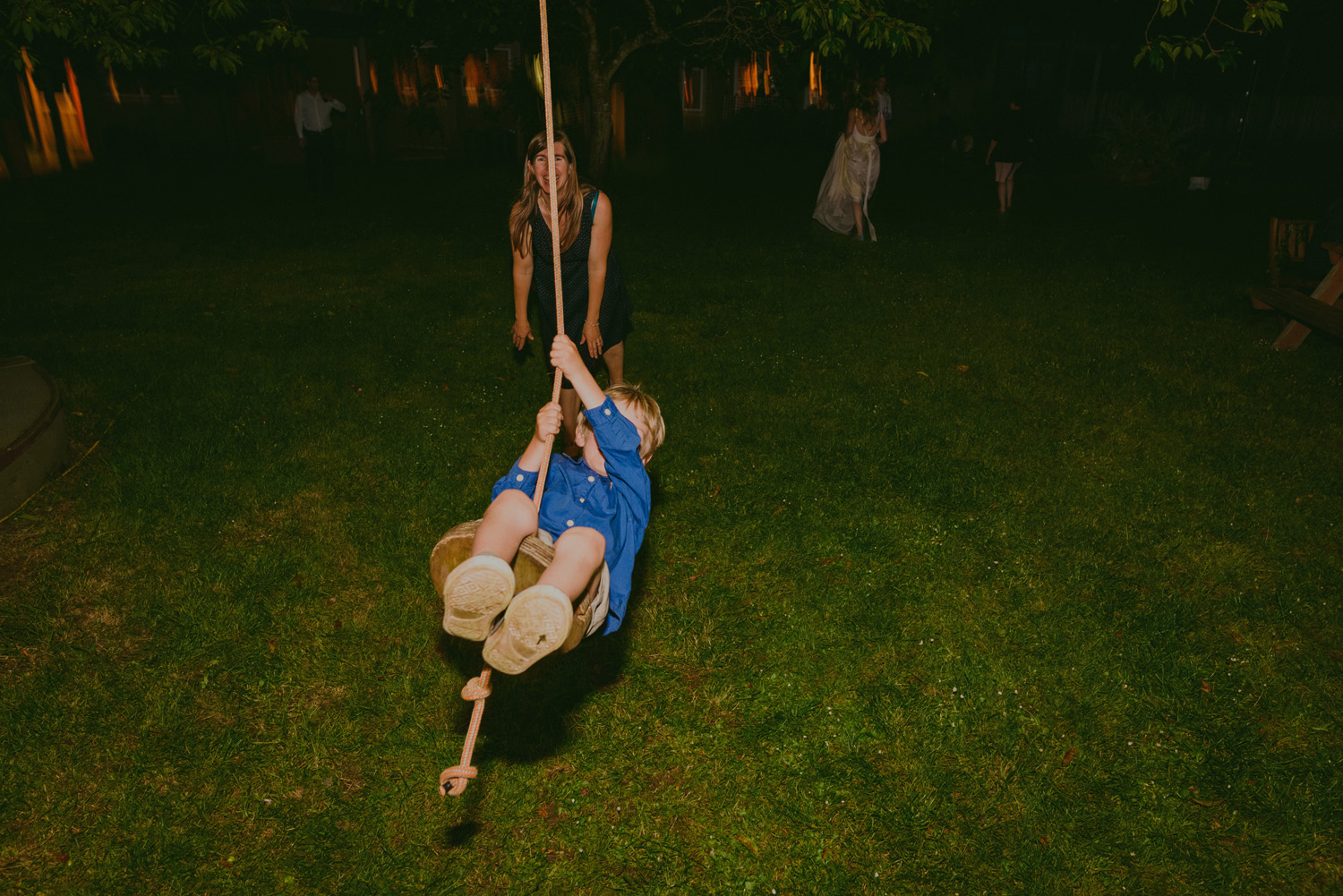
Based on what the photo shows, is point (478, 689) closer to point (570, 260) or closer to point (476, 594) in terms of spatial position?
point (476, 594)

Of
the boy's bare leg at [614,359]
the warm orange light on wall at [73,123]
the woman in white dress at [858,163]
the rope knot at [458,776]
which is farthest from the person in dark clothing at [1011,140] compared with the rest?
the warm orange light on wall at [73,123]

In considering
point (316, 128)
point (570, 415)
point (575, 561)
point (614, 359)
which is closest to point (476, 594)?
point (575, 561)

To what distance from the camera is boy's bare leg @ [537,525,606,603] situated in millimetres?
2805

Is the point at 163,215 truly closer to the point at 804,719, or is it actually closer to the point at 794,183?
the point at 794,183

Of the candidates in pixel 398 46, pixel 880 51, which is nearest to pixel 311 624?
pixel 398 46

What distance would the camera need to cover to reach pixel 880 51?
1839 centimetres

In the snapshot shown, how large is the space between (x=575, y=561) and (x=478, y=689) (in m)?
0.53

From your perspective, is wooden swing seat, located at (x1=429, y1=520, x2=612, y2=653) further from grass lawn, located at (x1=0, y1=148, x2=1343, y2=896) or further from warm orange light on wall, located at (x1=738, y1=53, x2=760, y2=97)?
warm orange light on wall, located at (x1=738, y1=53, x2=760, y2=97)

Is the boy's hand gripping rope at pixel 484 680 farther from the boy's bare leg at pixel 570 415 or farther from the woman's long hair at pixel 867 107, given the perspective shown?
the woman's long hair at pixel 867 107

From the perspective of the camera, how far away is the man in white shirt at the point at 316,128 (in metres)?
16.3

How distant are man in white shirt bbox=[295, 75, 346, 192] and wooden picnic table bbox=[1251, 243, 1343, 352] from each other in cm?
1583

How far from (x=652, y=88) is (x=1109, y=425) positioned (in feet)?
55.5

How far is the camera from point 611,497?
11.5 ft

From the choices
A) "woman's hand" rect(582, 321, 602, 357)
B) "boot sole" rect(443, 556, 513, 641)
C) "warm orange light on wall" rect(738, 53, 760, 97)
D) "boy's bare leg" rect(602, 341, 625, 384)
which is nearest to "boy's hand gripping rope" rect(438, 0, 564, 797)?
"boot sole" rect(443, 556, 513, 641)
